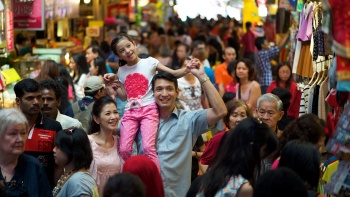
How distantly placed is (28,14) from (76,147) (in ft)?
25.2

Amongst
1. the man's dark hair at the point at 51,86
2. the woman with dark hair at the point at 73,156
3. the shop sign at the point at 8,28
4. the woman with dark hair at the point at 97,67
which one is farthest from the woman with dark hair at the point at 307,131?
the woman with dark hair at the point at 97,67

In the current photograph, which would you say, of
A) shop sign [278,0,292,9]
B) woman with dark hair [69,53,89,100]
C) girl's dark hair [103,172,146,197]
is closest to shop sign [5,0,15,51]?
woman with dark hair [69,53,89,100]

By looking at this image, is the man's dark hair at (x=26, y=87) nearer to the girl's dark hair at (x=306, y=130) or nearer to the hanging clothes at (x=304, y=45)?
the girl's dark hair at (x=306, y=130)

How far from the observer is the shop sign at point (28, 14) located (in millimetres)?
14001

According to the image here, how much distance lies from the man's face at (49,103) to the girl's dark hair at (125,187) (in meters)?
3.62

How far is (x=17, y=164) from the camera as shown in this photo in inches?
260

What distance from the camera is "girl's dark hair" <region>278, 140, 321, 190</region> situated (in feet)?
18.4

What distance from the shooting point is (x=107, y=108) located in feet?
25.9

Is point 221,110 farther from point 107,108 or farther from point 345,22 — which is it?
point 345,22

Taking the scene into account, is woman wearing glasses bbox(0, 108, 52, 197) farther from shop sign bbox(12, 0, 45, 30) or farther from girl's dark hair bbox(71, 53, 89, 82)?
shop sign bbox(12, 0, 45, 30)

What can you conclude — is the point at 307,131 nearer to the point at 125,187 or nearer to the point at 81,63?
the point at 125,187

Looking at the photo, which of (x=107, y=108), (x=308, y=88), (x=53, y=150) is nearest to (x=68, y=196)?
(x=53, y=150)

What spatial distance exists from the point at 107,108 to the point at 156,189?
241 centimetres

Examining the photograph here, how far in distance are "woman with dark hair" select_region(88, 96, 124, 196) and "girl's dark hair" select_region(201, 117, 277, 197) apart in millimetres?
2059
